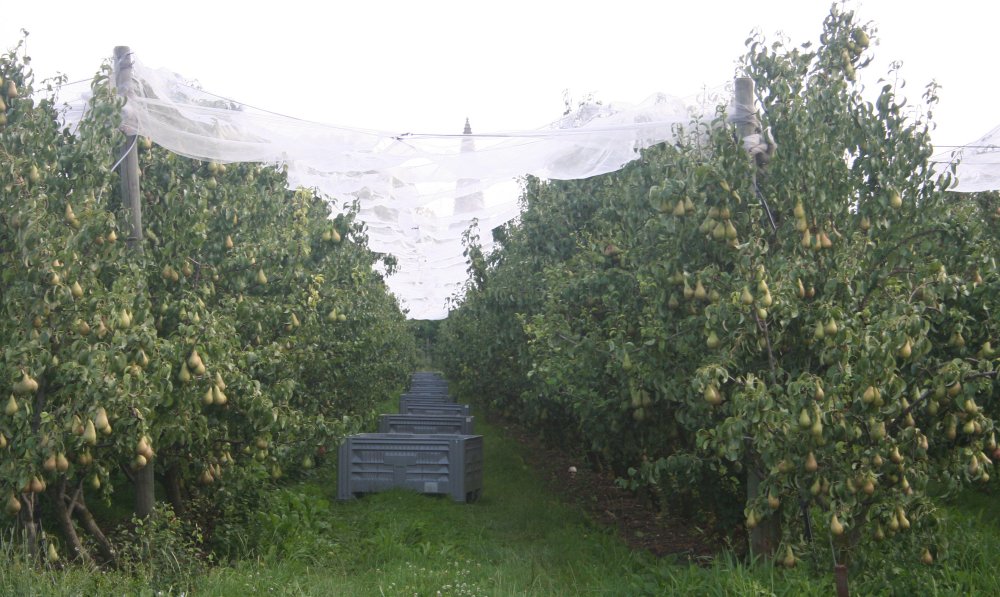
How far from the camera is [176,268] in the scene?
20.3ft

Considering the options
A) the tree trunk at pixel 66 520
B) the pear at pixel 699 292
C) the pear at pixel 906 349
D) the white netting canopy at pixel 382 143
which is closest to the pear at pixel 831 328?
the pear at pixel 906 349

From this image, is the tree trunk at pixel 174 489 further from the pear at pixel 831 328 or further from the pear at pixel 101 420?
the pear at pixel 831 328

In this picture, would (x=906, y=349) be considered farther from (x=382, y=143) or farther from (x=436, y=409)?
(x=436, y=409)

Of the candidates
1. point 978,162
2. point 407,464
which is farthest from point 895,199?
point 407,464

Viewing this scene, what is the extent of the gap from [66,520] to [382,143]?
9.48 ft

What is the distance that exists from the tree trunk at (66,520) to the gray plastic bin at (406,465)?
454 centimetres

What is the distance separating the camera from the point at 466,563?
691 cm

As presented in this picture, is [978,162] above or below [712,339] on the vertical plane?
above

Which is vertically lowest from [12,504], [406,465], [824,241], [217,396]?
[406,465]

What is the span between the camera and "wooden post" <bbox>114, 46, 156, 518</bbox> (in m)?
5.74

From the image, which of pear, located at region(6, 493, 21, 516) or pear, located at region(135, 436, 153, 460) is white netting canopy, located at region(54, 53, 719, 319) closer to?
pear, located at region(135, 436, 153, 460)

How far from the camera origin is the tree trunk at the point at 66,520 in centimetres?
531

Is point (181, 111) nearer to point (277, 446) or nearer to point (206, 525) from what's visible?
point (277, 446)

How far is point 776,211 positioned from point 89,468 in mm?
4092
